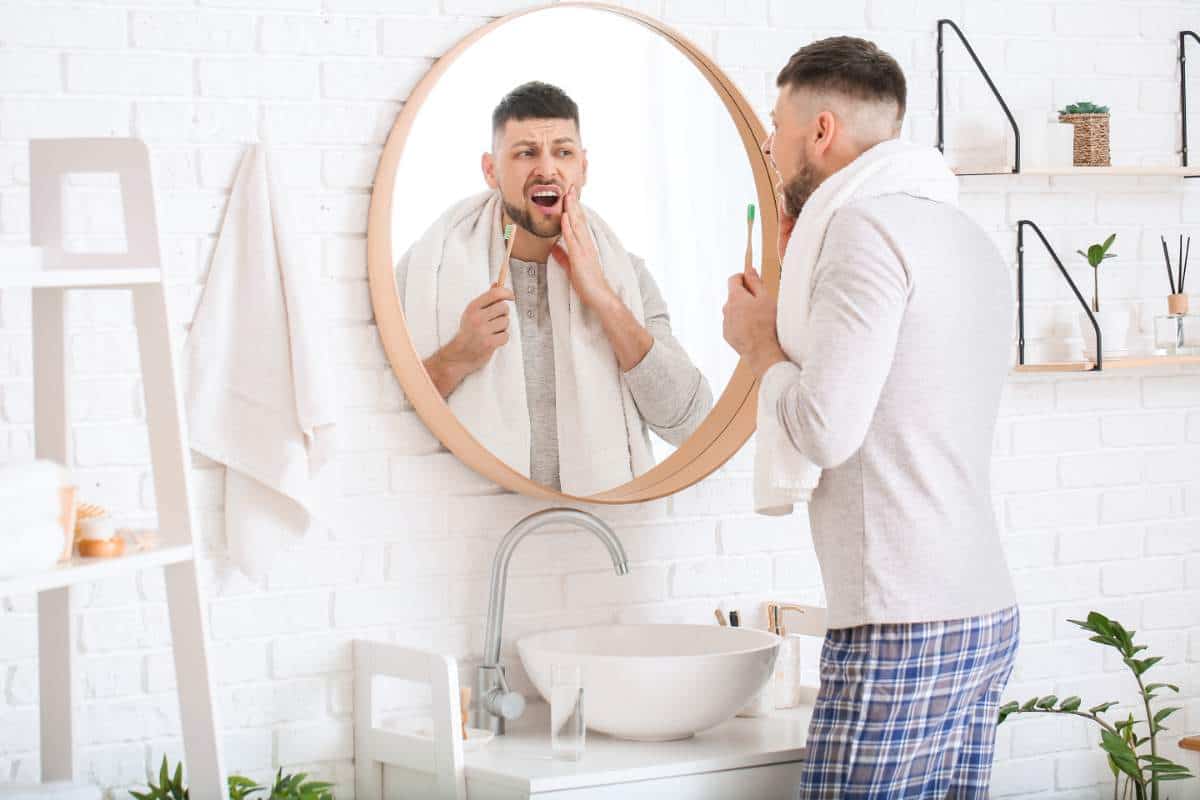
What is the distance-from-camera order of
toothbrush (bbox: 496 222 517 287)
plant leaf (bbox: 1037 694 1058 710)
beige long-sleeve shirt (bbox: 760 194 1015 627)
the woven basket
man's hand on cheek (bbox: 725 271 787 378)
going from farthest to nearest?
the woven basket, plant leaf (bbox: 1037 694 1058 710), toothbrush (bbox: 496 222 517 287), man's hand on cheek (bbox: 725 271 787 378), beige long-sleeve shirt (bbox: 760 194 1015 627)

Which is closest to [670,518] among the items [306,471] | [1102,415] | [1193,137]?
[306,471]

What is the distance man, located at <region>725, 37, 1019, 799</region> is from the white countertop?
22cm

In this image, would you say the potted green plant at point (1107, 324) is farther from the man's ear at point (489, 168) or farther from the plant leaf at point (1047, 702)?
the man's ear at point (489, 168)

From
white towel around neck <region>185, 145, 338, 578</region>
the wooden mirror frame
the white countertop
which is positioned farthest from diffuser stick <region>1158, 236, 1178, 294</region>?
white towel around neck <region>185, 145, 338, 578</region>

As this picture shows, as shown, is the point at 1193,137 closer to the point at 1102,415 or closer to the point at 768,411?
the point at 1102,415

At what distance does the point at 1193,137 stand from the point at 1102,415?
1.94ft

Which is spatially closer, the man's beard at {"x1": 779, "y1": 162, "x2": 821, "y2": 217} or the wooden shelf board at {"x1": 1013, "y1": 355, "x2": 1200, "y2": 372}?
the man's beard at {"x1": 779, "y1": 162, "x2": 821, "y2": 217}

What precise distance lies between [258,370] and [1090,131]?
161 centimetres

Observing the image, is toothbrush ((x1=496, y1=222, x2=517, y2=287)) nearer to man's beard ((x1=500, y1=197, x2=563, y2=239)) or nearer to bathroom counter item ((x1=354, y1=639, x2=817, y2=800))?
man's beard ((x1=500, y1=197, x2=563, y2=239))

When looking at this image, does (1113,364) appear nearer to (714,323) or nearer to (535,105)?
(714,323)

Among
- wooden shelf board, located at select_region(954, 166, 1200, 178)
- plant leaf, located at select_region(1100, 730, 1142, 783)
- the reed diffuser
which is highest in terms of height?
wooden shelf board, located at select_region(954, 166, 1200, 178)

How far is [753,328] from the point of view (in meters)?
2.14

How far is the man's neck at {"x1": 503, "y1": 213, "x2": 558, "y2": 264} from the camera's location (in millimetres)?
2434

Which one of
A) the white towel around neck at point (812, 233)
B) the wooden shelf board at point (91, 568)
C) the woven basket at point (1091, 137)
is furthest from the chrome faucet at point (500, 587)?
the woven basket at point (1091, 137)
